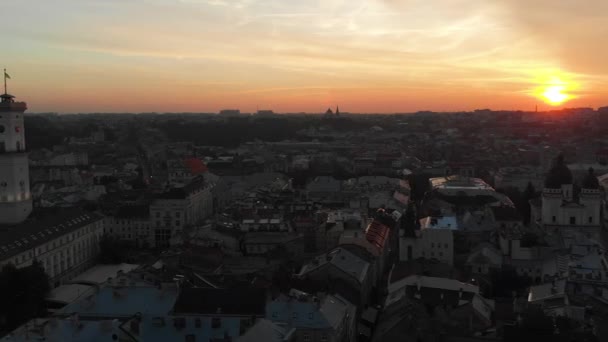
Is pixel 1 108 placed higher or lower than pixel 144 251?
higher

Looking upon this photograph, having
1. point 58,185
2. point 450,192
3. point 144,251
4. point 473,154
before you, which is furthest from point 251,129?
point 144,251

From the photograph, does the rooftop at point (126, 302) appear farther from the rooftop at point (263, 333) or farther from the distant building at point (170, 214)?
the distant building at point (170, 214)

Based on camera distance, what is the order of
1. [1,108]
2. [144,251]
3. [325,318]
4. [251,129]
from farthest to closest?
[251,129], [144,251], [1,108], [325,318]

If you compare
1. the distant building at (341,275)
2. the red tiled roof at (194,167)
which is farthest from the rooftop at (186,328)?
the red tiled roof at (194,167)

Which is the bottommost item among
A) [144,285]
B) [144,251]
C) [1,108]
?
[144,251]

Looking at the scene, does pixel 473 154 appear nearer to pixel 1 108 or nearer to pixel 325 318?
pixel 1 108

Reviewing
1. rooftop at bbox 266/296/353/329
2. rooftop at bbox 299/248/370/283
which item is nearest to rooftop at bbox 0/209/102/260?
rooftop at bbox 299/248/370/283
